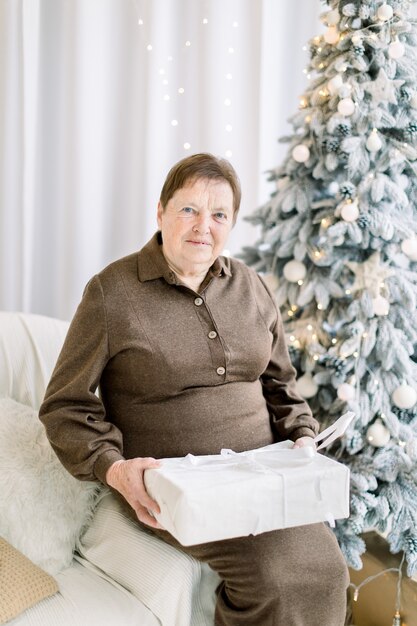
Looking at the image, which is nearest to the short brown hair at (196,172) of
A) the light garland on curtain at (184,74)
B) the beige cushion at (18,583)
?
the beige cushion at (18,583)

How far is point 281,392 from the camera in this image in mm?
2039

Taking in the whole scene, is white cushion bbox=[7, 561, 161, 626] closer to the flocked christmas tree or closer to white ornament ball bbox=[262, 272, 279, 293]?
the flocked christmas tree

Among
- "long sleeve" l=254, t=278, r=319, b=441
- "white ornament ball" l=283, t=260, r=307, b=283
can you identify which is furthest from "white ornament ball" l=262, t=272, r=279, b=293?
"long sleeve" l=254, t=278, r=319, b=441

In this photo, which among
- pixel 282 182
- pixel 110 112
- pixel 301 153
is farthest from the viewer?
pixel 110 112

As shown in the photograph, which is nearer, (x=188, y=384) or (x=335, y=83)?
(x=188, y=384)

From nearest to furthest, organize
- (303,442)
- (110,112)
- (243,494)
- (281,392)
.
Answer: (243,494) < (303,442) < (281,392) < (110,112)

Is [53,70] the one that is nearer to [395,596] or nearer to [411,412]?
[411,412]

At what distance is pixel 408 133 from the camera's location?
6.87 feet

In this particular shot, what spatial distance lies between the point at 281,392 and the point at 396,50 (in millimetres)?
1022

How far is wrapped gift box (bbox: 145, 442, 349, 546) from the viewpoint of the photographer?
1.36 metres

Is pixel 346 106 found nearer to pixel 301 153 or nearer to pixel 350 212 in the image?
pixel 301 153

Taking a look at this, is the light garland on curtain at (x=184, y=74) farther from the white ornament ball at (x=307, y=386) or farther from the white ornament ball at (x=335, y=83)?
the white ornament ball at (x=307, y=386)

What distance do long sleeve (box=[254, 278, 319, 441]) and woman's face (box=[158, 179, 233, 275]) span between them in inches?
11.0

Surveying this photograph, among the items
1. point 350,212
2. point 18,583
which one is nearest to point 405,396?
point 350,212
